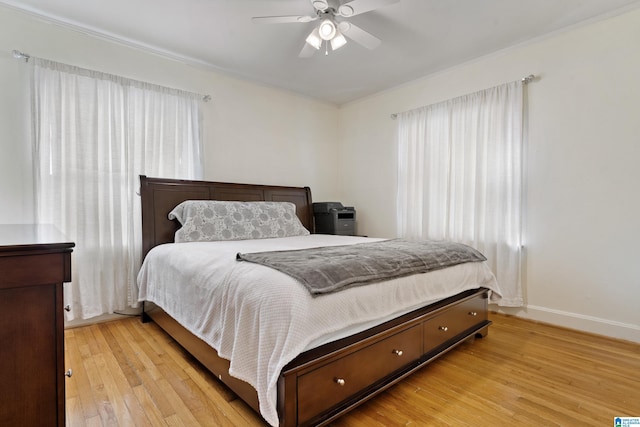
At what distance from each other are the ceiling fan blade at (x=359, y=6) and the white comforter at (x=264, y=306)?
1.77m

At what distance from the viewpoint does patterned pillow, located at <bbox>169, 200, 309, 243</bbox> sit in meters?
2.86

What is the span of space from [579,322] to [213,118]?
4064 millimetres

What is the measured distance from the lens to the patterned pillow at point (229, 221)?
286 cm

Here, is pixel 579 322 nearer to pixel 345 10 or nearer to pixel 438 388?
pixel 438 388

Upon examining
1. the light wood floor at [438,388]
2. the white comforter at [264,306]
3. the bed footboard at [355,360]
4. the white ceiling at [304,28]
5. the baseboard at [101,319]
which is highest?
the white ceiling at [304,28]

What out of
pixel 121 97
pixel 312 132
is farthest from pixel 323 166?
pixel 121 97

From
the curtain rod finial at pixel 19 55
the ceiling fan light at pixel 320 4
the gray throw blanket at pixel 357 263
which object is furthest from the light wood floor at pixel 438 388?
the ceiling fan light at pixel 320 4

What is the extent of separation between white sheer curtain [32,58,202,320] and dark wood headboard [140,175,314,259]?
123 mm

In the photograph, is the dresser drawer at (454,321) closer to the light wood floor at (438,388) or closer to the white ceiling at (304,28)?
the light wood floor at (438,388)

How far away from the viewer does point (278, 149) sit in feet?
13.6

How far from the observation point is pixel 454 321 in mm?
2170

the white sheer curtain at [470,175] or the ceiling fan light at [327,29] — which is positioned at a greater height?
the ceiling fan light at [327,29]

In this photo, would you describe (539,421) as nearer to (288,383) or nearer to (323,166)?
(288,383)

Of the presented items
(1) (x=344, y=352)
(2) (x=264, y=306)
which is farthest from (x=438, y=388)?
(2) (x=264, y=306)
